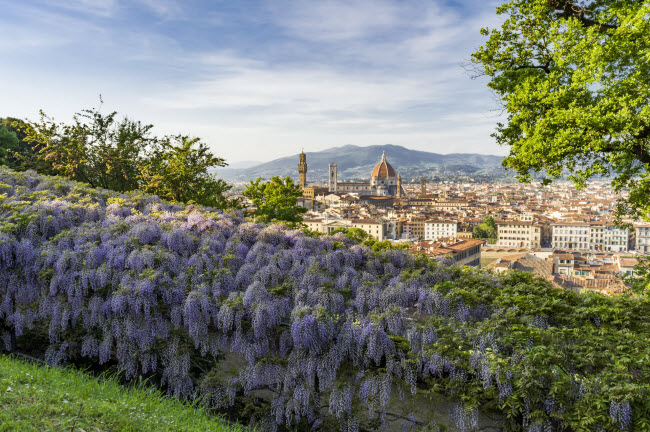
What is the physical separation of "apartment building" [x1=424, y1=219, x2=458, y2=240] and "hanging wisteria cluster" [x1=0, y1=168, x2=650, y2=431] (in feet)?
360

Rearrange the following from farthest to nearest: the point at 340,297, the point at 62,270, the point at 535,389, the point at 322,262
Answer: the point at 322,262, the point at 62,270, the point at 340,297, the point at 535,389

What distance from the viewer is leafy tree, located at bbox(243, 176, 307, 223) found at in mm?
20016

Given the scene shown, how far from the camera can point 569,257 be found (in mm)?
76438

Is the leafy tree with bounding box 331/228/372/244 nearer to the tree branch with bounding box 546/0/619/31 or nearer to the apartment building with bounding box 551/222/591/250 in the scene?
the tree branch with bounding box 546/0/619/31

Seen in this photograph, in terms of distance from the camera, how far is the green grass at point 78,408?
4070mm

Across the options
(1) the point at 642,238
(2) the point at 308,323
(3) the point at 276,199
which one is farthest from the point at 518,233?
(2) the point at 308,323

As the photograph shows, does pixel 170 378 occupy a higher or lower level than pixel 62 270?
lower

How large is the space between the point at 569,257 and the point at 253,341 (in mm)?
82523

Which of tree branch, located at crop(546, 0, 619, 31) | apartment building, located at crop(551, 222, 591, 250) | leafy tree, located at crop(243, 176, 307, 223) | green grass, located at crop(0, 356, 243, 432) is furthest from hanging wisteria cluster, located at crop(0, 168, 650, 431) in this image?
apartment building, located at crop(551, 222, 591, 250)

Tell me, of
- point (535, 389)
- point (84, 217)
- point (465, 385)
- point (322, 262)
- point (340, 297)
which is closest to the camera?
point (535, 389)

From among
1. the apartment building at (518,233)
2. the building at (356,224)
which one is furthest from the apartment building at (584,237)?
the building at (356,224)

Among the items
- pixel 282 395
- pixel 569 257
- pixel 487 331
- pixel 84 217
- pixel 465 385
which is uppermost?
pixel 84 217

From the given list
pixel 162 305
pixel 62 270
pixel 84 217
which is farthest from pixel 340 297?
pixel 84 217

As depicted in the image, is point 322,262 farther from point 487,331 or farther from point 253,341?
point 487,331
